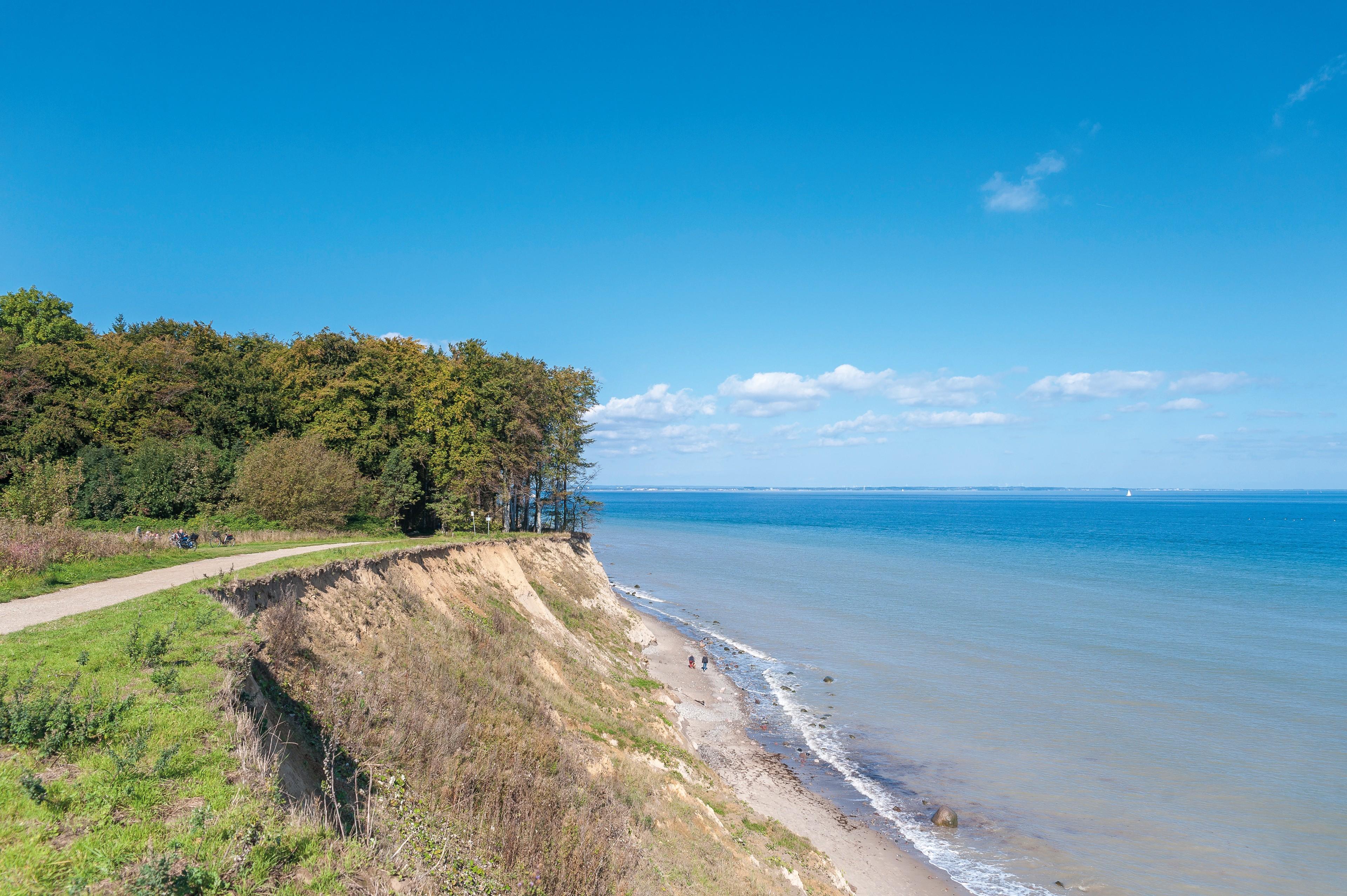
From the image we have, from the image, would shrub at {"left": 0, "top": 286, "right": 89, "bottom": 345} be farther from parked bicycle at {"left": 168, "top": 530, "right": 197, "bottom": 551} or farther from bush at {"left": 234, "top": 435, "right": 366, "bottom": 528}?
parked bicycle at {"left": 168, "top": 530, "right": 197, "bottom": 551}

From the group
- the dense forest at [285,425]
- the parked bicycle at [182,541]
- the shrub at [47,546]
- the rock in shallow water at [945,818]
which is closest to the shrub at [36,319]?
the dense forest at [285,425]

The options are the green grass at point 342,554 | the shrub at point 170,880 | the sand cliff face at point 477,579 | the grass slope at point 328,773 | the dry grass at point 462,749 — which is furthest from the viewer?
the green grass at point 342,554

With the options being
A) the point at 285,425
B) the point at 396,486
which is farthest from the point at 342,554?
the point at 285,425

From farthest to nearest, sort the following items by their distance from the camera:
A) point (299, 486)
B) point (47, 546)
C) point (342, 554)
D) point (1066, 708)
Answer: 1. point (299, 486)
2. point (1066, 708)
3. point (342, 554)
4. point (47, 546)

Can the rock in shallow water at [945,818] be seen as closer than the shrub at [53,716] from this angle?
No

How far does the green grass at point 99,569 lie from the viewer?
49.3 feet

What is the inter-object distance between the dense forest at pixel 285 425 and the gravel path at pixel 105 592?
52.1 ft

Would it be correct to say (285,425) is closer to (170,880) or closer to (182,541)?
(182,541)

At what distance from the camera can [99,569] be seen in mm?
17938

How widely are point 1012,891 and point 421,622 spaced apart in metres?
18.5

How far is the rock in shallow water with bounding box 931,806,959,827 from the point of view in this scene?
71.9 feet

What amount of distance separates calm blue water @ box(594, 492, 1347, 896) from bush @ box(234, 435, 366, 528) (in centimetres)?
2339

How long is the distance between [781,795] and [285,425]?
40324mm

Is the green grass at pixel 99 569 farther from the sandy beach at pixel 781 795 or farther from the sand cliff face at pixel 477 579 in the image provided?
the sandy beach at pixel 781 795
